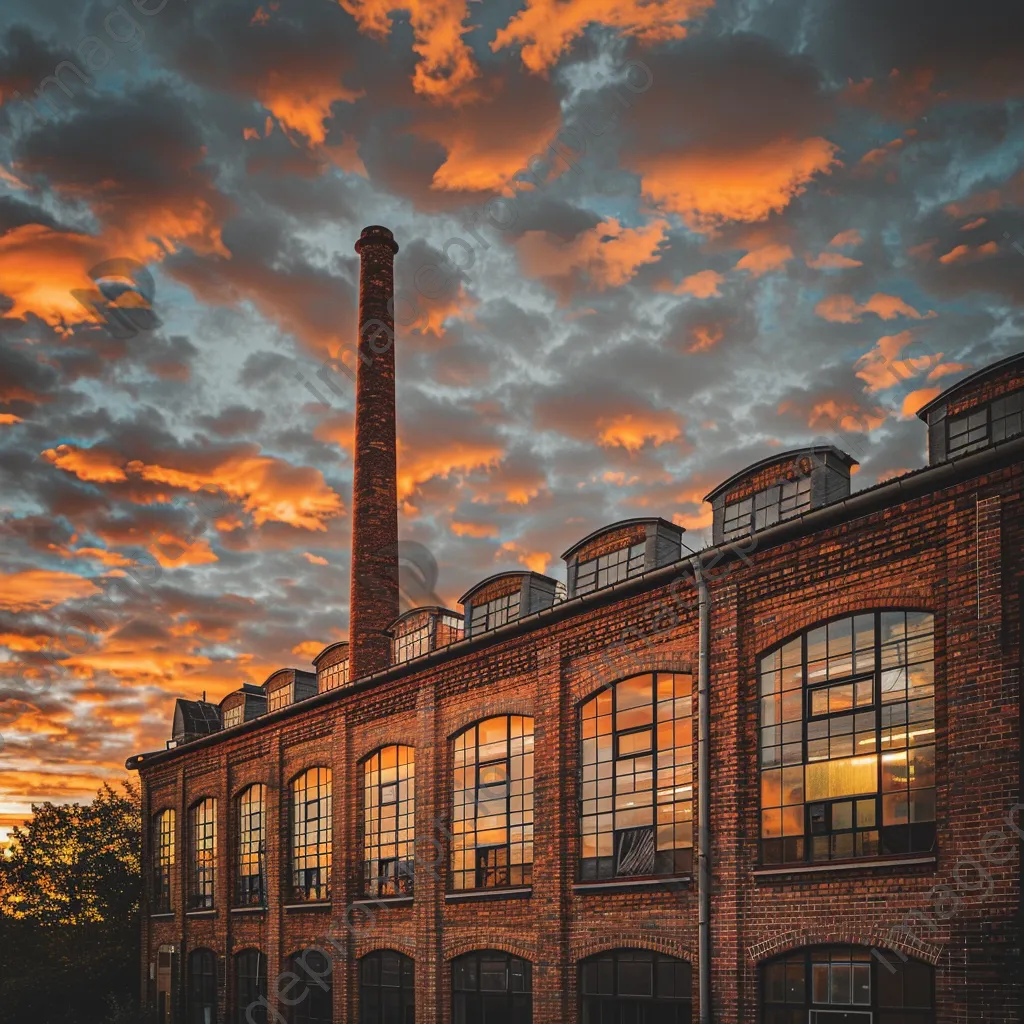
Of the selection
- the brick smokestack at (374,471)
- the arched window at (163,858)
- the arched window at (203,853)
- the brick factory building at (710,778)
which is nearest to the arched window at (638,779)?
the brick factory building at (710,778)

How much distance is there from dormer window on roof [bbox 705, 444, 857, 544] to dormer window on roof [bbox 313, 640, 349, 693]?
16.8 metres

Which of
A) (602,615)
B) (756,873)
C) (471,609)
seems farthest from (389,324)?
(756,873)

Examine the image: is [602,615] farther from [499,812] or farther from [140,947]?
[140,947]

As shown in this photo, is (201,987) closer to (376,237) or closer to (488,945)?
(488,945)

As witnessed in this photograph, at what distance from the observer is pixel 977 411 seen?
15461mm

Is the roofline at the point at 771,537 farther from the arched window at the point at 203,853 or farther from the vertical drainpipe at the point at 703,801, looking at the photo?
the arched window at the point at 203,853

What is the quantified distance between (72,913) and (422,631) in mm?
24237

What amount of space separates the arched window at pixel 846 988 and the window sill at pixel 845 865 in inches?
39.5

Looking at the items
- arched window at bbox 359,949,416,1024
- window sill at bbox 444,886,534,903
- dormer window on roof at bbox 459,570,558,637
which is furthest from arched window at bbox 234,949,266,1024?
dormer window on roof at bbox 459,570,558,637

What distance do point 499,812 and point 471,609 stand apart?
487cm

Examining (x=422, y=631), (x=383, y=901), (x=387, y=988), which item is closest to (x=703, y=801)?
(x=383, y=901)

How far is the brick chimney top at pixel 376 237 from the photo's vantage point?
35812mm

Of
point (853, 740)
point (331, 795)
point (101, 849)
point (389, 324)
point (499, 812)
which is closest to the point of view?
point (853, 740)

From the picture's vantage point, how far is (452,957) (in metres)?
22.1
